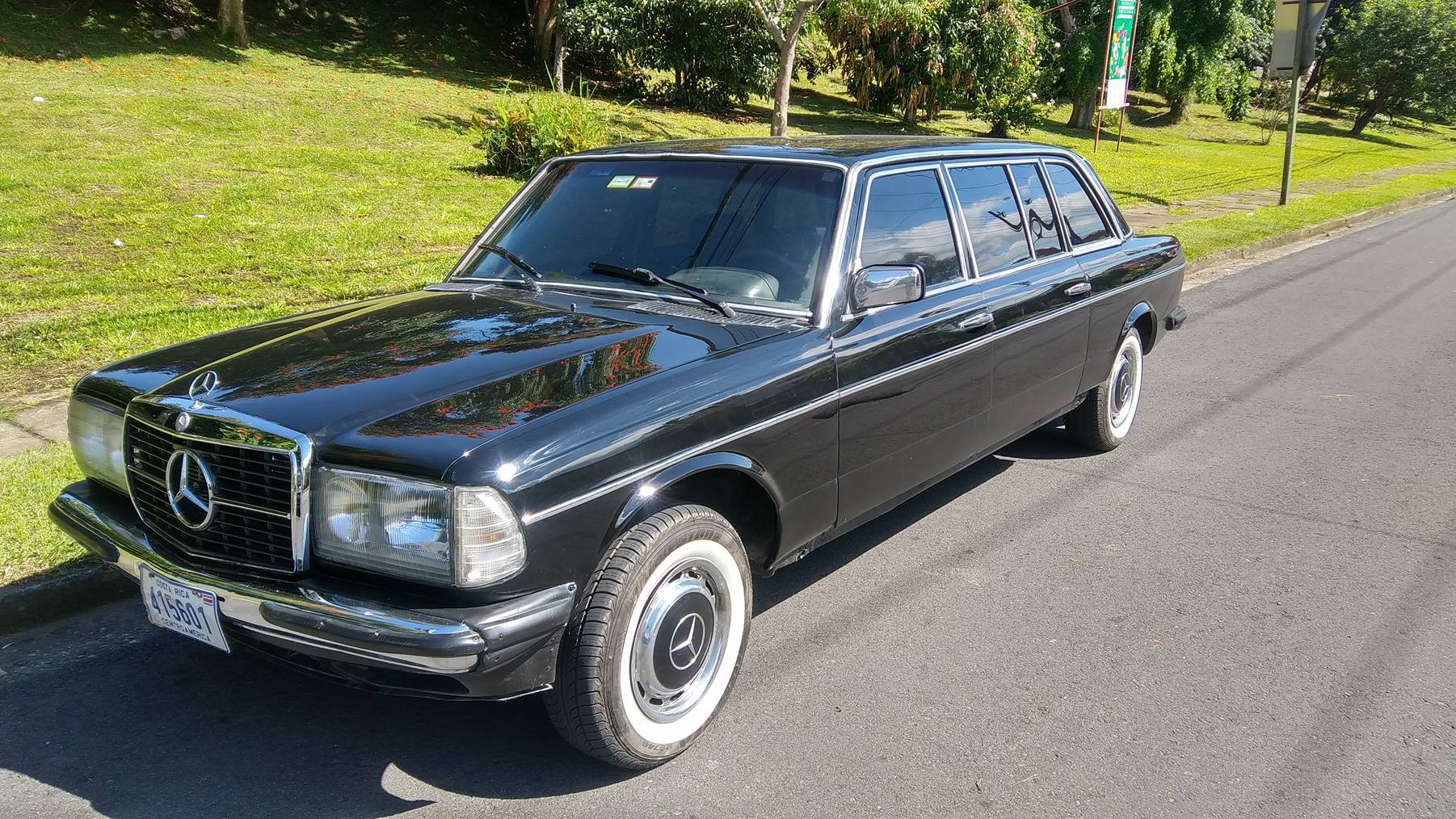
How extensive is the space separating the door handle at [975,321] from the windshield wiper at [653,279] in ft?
3.52

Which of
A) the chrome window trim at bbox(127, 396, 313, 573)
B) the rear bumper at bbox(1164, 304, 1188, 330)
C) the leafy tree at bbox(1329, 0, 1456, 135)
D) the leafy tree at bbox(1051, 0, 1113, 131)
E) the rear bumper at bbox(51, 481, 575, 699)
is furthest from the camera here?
the leafy tree at bbox(1329, 0, 1456, 135)

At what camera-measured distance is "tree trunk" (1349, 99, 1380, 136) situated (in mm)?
42906

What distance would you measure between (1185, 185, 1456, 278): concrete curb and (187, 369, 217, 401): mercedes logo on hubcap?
1148 centimetres

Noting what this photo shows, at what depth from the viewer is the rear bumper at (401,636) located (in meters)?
2.54

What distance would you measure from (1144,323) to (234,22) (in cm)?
1830

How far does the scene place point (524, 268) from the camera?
411cm

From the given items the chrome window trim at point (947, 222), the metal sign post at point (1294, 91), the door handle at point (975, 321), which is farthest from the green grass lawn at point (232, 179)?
the door handle at point (975, 321)

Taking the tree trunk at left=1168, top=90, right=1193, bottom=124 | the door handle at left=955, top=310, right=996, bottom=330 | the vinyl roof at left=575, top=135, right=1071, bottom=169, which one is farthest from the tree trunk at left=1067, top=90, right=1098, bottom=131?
the door handle at left=955, top=310, right=996, bottom=330

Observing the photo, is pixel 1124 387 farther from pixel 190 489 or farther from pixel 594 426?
pixel 190 489

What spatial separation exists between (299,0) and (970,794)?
23164 mm

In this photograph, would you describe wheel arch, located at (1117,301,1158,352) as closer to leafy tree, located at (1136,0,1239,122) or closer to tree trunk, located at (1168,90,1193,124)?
leafy tree, located at (1136,0,1239,122)

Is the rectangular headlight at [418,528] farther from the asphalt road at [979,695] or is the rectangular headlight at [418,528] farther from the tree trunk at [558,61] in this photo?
the tree trunk at [558,61]

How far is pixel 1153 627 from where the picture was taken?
396 cm

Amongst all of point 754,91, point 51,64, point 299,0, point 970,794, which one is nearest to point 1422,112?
point 754,91
